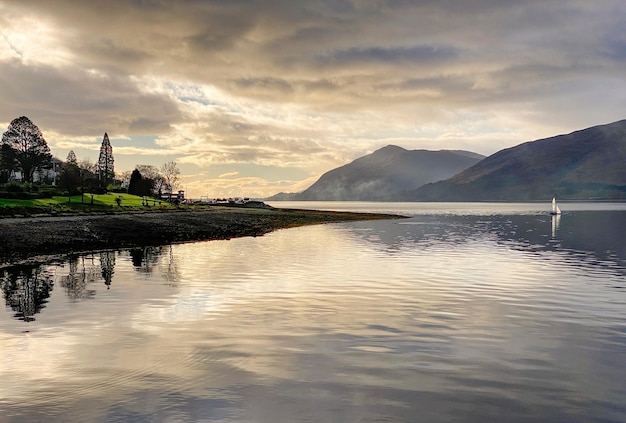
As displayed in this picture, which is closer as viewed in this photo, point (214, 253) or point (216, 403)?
point (216, 403)

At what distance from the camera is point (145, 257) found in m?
50.4

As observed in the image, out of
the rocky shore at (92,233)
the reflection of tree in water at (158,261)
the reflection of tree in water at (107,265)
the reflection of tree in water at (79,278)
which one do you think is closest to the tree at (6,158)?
the rocky shore at (92,233)

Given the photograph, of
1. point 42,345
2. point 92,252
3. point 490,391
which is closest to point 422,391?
point 490,391

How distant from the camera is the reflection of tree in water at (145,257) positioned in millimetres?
42575

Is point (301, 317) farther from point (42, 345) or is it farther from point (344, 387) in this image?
point (42, 345)

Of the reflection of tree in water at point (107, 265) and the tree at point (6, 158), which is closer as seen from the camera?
the reflection of tree in water at point (107, 265)

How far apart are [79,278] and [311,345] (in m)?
23.3

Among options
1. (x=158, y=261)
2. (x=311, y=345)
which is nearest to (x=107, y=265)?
(x=158, y=261)

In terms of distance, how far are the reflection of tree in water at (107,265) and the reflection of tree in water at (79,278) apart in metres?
0.65

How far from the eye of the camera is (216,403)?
534 inches

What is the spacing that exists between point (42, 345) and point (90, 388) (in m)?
5.98

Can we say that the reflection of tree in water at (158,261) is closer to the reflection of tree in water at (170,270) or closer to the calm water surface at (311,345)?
the reflection of tree in water at (170,270)

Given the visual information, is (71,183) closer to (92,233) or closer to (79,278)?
(92,233)

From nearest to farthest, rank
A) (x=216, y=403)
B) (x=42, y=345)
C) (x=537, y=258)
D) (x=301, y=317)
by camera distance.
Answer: (x=216, y=403) → (x=42, y=345) → (x=301, y=317) → (x=537, y=258)
